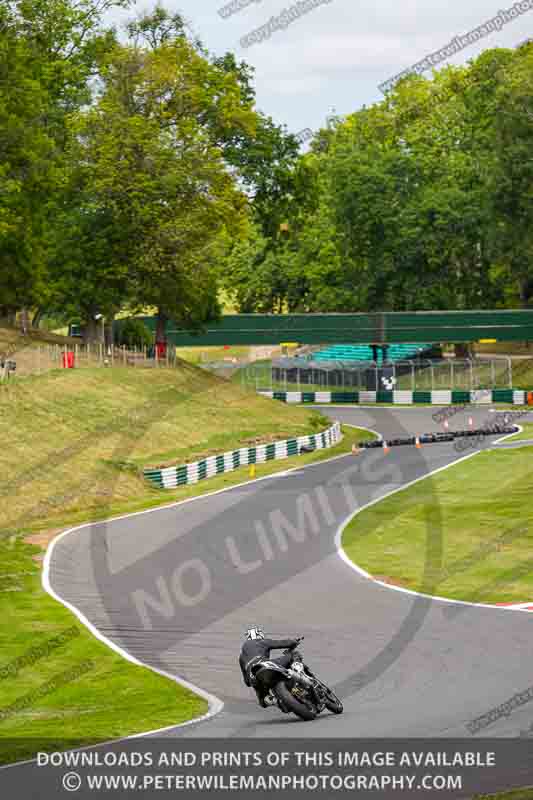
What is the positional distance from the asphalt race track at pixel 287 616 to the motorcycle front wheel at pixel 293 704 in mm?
184

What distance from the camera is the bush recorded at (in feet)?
270

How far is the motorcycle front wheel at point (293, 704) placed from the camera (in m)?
16.8

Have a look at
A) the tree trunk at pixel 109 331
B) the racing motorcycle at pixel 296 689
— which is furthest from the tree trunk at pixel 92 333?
the racing motorcycle at pixel 296 689

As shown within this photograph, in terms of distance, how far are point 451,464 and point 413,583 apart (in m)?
23.7

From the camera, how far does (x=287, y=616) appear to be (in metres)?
25.4

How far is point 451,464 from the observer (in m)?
52.0

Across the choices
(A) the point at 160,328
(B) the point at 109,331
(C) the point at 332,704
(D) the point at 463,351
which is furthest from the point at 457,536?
(D) the point at 463,351

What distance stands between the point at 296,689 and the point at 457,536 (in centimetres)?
1897

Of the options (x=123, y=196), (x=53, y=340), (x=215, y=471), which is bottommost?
(x=215, y=471)

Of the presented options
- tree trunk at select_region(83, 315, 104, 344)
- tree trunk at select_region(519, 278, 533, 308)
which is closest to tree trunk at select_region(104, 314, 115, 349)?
tree trunk at select_region(83, 315, 104, 344)

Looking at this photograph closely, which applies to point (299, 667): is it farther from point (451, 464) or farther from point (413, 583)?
point (451, 464)
